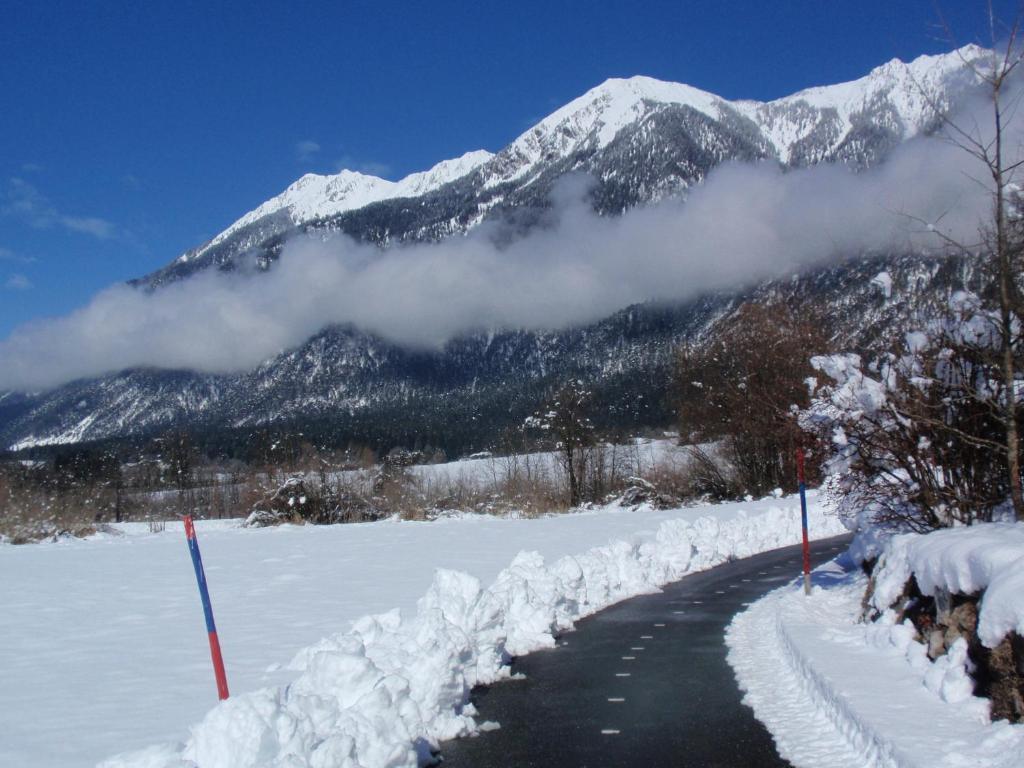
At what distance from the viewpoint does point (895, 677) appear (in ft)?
25.9

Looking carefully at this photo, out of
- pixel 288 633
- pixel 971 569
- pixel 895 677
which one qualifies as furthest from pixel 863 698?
pixel 288 633

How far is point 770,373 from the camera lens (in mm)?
40875

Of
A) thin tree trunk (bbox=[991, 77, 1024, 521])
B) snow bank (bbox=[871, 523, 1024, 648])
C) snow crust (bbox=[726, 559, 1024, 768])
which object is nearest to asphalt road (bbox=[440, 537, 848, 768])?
snow crust (bbox=[726, 559, 1024, 768])

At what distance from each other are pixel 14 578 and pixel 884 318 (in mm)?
18915

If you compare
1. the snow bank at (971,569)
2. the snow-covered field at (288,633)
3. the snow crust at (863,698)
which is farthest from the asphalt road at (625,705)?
the snow bank at (971,569)

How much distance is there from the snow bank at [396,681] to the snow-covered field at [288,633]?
2cm

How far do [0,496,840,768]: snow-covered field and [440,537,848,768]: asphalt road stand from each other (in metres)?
0.46

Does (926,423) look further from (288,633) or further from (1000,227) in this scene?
(288,633)

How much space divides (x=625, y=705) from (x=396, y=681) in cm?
234

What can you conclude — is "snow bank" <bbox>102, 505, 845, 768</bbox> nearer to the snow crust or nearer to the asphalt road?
the asphalt road

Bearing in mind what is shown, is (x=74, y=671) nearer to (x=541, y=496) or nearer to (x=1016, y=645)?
(x=1016, y=645)

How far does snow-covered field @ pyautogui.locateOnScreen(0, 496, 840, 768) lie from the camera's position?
6.34 m

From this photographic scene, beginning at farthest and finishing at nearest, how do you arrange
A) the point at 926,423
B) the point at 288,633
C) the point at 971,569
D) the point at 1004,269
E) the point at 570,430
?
the point at 570,430 → the point at 288,633 → the point at 926,423 → the point at 1004,269 → the point at 971,569

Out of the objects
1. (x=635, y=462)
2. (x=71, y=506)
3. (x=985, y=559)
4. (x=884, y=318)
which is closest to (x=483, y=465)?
(x=635, y=462)
